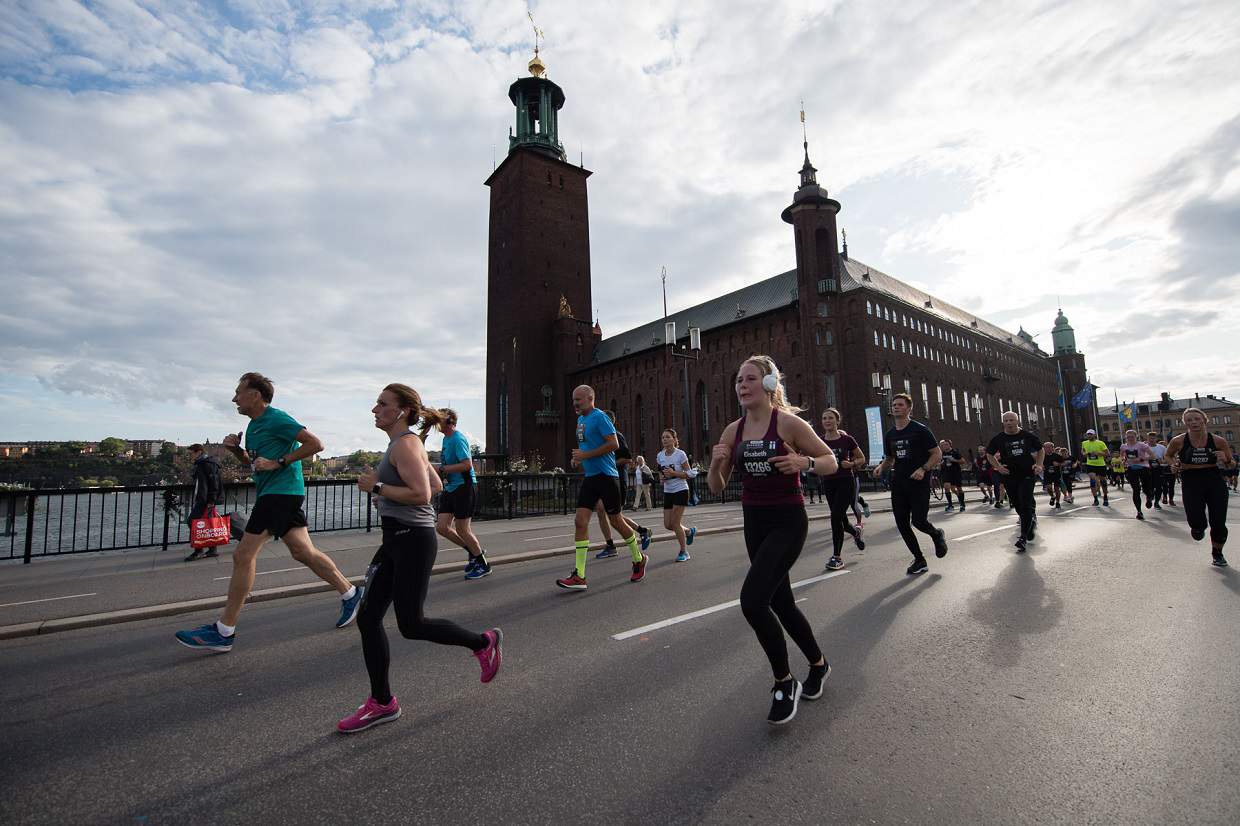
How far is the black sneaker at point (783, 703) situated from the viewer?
118 inches

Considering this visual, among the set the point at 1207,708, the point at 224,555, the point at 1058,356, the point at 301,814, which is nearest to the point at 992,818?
the point at 1207,708

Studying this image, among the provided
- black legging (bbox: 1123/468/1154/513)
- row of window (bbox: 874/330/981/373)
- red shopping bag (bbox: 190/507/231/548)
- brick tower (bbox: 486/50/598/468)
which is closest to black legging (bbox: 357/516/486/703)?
red shopping bag (bbox: 190/507/231/548)

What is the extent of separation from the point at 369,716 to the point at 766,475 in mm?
2477

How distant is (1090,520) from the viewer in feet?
41.8

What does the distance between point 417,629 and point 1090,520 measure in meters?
14.7

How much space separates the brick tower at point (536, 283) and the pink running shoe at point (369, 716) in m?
60.4

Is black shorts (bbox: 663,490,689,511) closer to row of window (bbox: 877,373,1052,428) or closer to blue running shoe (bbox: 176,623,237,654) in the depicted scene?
blue running shoe (bbox: 176,623,237,654)

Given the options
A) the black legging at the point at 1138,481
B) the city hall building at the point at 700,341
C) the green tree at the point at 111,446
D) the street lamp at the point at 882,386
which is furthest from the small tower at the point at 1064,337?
the green tree at the point at 111,446

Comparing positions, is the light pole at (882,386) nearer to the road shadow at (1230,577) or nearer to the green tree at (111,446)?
the road shadow at (1230,577)

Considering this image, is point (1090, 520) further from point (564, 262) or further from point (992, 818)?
point (564, 262)

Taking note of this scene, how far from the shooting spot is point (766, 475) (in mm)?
3385

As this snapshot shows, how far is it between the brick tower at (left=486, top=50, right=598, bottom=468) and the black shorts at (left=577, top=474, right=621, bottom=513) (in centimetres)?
5683

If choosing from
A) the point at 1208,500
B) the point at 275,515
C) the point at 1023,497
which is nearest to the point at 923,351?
the point at 1023,497

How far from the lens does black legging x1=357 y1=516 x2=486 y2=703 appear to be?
312cm
